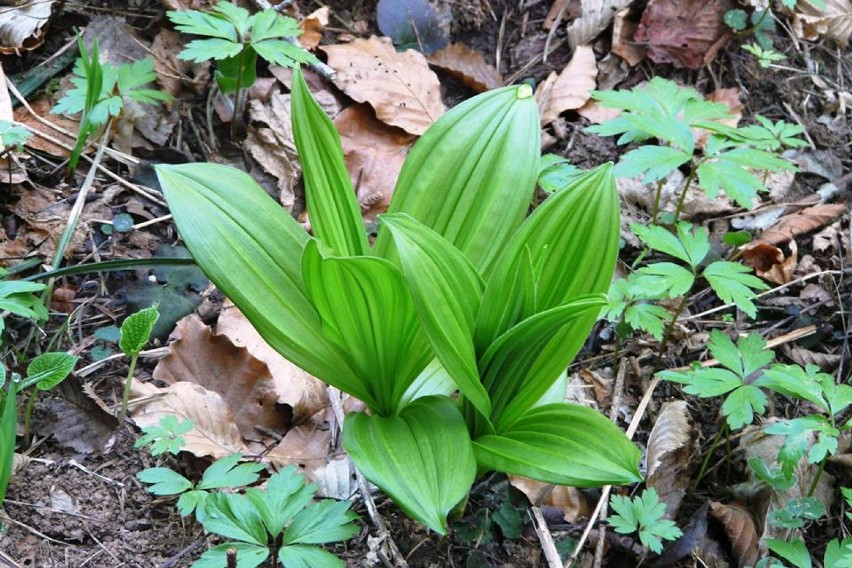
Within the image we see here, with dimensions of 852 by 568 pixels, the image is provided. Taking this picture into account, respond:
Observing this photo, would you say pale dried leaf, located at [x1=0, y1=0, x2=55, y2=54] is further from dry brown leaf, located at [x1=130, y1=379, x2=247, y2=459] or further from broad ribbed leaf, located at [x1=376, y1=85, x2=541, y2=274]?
broad ribbed leaf, located at [x1=376, y1=85, x2=541, y2=274]

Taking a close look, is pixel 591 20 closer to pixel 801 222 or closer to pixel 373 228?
pixel 801 222

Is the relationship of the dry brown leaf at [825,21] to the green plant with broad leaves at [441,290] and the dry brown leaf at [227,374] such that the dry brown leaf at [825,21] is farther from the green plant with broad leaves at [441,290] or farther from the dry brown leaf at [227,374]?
the dry brown leaf at [227,374]

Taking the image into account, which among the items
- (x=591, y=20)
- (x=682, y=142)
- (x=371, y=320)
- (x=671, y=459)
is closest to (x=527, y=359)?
(x=371, y=320)

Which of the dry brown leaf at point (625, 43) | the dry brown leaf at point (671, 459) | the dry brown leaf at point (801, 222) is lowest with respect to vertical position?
the dry brown leaf at point (671, 459)

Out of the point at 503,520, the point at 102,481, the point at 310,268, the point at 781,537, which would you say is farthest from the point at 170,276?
the point at 781,537

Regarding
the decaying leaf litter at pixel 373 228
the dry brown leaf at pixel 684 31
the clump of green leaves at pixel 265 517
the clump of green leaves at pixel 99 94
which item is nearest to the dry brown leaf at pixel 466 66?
the decaying leaf litter at pixel 373 228

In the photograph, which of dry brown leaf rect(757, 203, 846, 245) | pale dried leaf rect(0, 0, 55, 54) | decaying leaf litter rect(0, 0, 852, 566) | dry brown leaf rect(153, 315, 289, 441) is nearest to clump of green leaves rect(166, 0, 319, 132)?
decaying leaf litter rect(0, 0, 852, 566)
